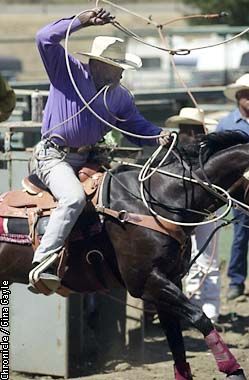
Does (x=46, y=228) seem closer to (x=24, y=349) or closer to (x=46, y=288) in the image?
(x=46, y=288)

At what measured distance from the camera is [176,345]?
678 centimetres

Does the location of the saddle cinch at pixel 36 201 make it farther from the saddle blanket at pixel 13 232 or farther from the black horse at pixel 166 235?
the black horse at pixel 166 235

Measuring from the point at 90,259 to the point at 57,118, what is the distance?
3.11 ft

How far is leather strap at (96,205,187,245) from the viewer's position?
6.60 m

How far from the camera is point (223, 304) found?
32.2 ft

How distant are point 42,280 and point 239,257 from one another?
11.5ft

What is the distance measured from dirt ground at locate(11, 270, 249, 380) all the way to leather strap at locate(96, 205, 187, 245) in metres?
1.37

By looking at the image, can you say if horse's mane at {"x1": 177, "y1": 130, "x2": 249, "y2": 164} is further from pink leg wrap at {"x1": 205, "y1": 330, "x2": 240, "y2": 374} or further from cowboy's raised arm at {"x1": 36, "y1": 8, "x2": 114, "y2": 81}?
pink leg wrap at {"x1": 205, "y1": 330, "x2": 240, "y2": 374}

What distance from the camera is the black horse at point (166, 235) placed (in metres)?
6.60

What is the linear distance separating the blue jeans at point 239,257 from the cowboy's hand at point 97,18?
3.82 metres

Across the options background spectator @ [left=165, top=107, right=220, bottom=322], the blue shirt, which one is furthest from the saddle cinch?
the blue shirt

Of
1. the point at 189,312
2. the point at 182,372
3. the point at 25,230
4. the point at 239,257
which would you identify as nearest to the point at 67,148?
the point at 25,230

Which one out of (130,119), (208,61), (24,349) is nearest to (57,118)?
(130,119)

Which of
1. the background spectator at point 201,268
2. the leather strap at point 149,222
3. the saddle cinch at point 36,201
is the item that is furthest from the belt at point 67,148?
the background spectator at point 201,268
